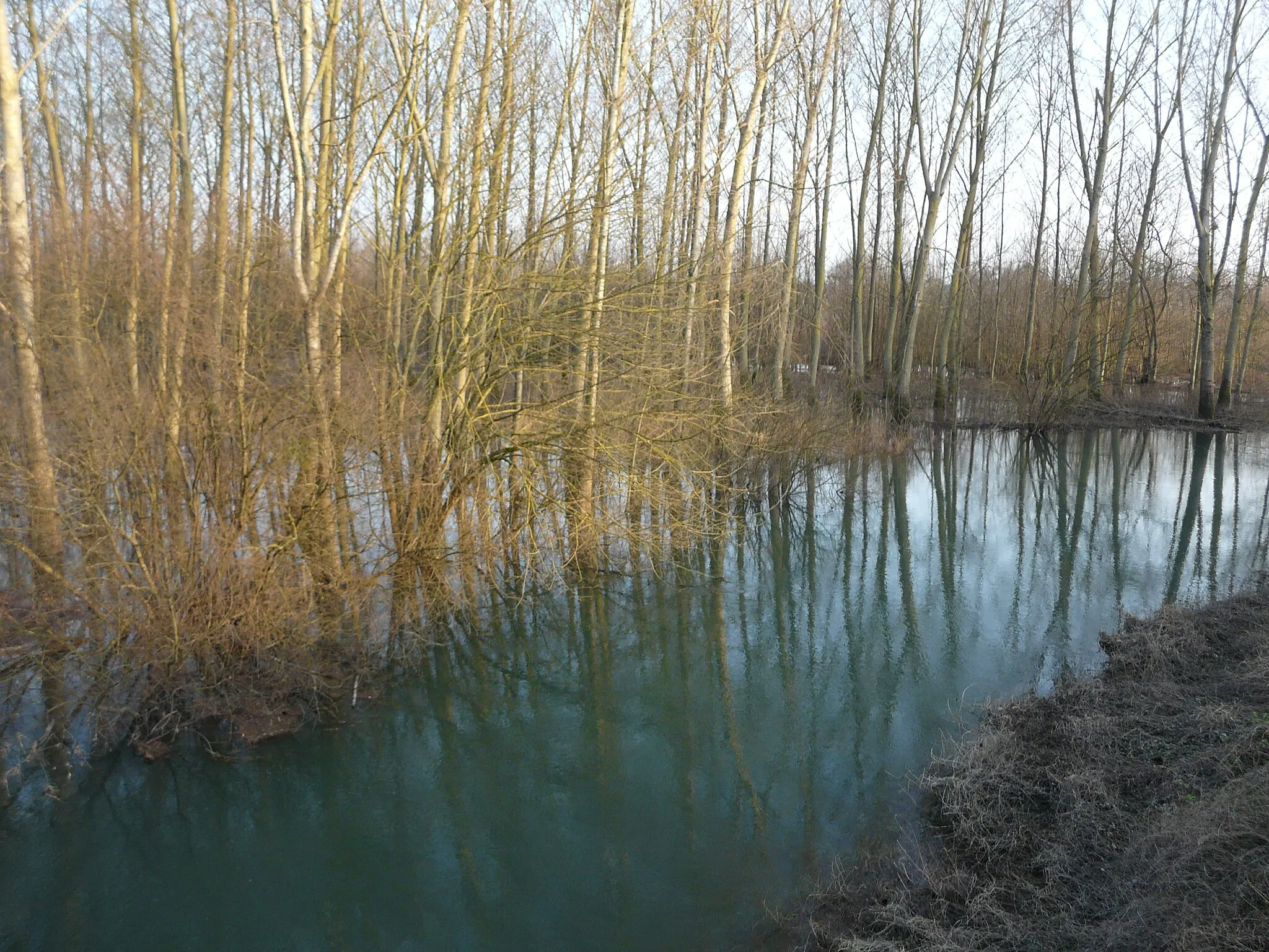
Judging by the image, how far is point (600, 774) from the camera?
578cm

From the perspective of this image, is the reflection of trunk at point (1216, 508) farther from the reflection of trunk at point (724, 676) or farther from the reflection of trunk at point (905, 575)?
the reflection of trunk at point (724, 676)

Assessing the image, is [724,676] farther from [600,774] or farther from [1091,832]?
[1091,832]

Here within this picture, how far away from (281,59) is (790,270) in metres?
9.83

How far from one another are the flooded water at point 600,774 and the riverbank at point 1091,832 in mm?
416

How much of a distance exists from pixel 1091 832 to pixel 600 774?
296 centimetres

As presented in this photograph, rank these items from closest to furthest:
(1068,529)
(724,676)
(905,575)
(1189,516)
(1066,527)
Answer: (724,676)
(905,575)
(1068,529)
(1066,527)
(1189,516)

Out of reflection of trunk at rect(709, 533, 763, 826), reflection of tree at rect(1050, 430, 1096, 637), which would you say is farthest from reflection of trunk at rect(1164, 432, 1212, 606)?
reflection of trunk at rect(709, 533, 763, 826)

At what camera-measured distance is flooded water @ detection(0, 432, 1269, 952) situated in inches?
172

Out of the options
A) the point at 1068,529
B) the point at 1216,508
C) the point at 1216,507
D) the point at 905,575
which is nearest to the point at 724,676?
the point at 905,575

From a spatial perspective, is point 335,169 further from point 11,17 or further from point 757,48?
point 11,17

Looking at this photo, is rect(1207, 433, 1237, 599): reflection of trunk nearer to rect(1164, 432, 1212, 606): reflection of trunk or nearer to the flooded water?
the flooded water

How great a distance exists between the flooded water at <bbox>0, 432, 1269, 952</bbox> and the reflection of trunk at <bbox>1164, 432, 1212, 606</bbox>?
9cm

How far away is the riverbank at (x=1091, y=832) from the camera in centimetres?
338

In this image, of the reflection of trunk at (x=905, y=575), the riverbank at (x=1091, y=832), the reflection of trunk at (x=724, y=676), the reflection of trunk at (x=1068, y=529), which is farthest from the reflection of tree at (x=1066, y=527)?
the reflection of trunk at (x=724, y=676)
